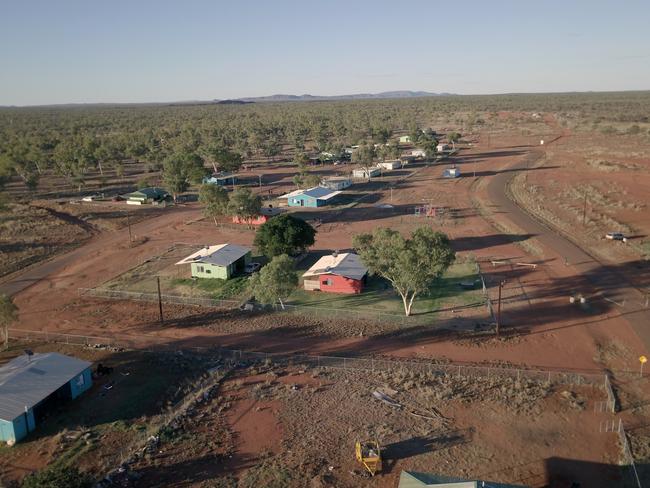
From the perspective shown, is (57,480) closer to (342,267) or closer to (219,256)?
(342,267)

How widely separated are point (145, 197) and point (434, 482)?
2666 inches

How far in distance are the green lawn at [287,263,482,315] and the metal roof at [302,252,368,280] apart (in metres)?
1.43

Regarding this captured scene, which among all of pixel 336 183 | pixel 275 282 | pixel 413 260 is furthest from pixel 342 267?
Result: pixel 336 183

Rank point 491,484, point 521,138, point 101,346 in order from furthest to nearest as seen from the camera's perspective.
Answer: point 521,138, point 101,346, point 491,484

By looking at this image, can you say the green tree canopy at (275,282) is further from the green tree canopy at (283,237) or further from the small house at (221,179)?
the small house at (221,179)

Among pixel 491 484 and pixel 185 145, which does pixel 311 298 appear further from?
pixel 185 145

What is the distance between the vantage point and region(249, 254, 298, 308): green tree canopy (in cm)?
3662

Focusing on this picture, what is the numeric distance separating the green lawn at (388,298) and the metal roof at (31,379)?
1617 cm

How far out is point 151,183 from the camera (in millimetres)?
92875

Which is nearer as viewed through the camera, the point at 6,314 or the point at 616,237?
the point at 6,314

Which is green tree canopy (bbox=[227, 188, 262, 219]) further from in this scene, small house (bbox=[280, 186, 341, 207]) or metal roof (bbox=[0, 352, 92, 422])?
metal roof (bbox=[0, 352, 92, 422])

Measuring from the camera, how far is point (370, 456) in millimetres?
21812

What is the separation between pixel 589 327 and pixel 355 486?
809 inches

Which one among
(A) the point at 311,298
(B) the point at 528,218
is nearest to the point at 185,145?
(B) the point at 528,218
